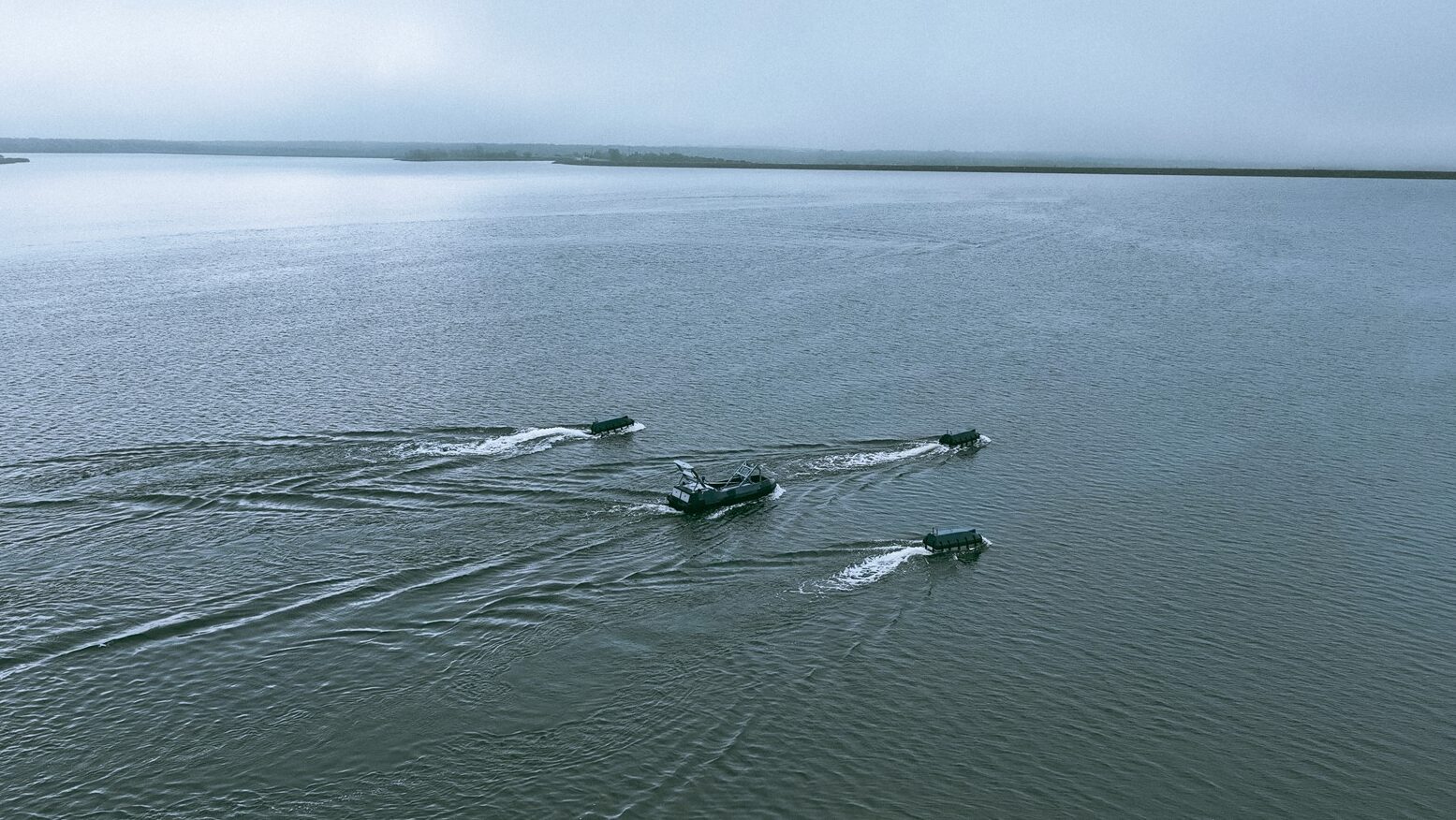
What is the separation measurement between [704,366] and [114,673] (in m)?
84.6

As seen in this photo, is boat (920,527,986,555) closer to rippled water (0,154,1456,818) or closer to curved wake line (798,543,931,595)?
curved wake line (798,543,931,595)

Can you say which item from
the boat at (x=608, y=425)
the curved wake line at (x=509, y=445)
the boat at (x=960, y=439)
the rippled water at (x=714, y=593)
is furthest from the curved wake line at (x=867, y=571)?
the curved wake line at (x=509, y=445)

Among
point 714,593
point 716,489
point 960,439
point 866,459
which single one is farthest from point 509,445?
point 960,439

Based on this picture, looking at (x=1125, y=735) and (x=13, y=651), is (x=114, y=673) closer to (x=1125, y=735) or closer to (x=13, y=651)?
(x=13, y=651)

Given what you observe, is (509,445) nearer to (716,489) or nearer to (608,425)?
(608,425)

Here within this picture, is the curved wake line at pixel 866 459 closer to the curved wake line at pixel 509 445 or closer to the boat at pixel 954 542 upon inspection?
the boat at pixel 954 542

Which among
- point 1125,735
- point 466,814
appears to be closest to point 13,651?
point 466,814

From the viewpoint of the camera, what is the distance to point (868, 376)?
13250 centimetres

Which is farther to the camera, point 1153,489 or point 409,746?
point 1153,489

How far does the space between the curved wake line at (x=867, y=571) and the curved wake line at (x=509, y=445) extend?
36.0 meters

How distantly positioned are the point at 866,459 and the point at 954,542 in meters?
20.7

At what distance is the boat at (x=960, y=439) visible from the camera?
10512cm

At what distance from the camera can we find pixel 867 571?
7844 cm

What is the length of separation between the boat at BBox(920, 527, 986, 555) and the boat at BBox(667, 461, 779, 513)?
15833mm
